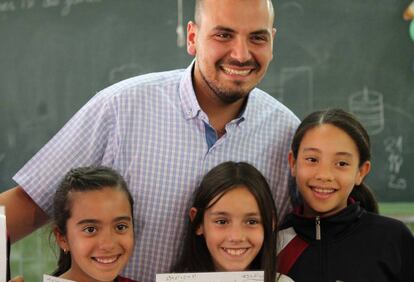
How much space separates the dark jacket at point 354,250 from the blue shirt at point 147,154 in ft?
1.23

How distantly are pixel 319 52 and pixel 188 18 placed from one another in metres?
0.72

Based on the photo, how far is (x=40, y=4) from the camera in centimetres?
365

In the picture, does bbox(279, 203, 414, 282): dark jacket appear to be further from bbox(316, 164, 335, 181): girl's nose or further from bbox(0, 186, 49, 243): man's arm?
bbox(0, 186, 49, 243): man's arm

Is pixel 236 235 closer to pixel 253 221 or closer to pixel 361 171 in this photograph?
pixel 253 221

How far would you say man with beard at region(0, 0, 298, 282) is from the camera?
2213 mm

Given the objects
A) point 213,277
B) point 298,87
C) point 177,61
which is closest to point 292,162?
point 213,277

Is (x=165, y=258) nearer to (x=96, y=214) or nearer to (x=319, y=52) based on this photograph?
(x=96, y=214)

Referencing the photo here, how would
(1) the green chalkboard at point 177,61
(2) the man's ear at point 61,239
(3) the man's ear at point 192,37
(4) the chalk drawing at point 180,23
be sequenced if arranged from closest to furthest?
(2) the man's ear at point 61,239, (3) the man's ear at point 192,37, (1) the green chalkboard at point 177,61, (4) the chalk drawing at point 180,23

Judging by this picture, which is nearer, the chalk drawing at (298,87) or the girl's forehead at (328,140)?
the girl's forehead at (328,140)

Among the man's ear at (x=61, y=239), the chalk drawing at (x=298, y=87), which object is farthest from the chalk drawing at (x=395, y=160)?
the man's ear at (x=61, y=239)

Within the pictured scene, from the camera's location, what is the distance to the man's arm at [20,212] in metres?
2.21

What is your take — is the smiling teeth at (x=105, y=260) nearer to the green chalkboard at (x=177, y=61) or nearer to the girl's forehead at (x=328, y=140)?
the girl's forehead at (x=328, y=140)

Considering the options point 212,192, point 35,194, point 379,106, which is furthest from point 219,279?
point 379,106

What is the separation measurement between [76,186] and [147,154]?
275 mm
